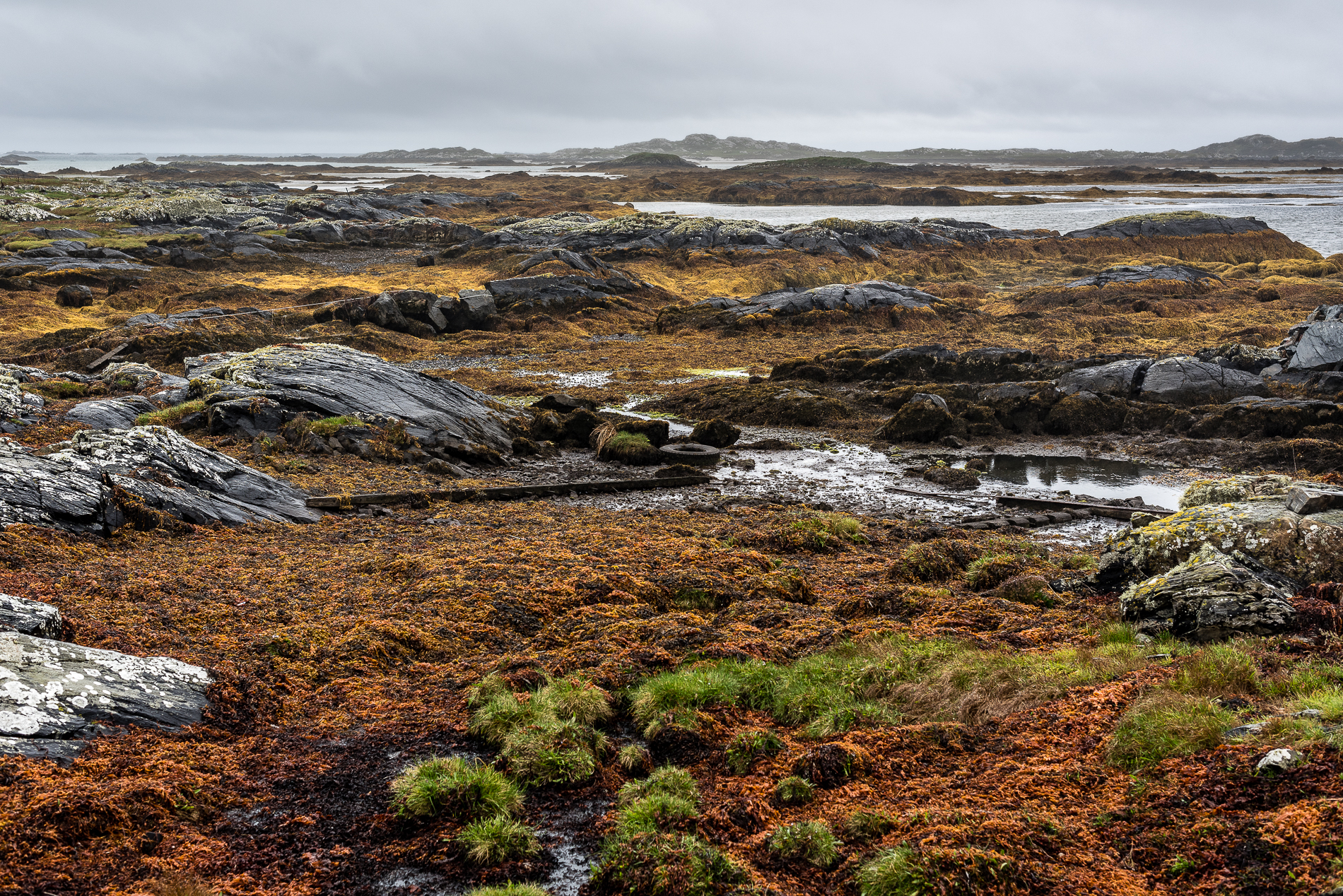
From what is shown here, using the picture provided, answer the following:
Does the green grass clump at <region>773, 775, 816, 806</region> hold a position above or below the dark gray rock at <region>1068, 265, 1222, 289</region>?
below

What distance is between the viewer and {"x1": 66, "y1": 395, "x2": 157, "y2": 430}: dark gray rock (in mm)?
18047

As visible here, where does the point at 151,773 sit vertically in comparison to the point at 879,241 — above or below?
below

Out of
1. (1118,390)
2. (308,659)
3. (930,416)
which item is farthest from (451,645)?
(1118,390)

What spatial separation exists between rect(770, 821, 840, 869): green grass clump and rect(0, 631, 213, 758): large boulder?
5.60 meters

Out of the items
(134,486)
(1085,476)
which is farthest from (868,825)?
(1085,476)

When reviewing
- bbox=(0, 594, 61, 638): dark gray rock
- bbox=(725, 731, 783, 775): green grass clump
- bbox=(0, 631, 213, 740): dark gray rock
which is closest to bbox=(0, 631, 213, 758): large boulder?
bbox=(0, 631, 213, 740): dark gray rock

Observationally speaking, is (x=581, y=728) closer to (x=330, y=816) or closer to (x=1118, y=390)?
(x=330, y=816)

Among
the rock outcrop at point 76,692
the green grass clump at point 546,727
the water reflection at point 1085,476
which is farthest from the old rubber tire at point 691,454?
the rock outcrop at point 76,692

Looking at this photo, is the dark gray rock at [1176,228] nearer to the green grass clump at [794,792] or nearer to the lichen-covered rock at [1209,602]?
the lichen-covered rock at [1209,602]

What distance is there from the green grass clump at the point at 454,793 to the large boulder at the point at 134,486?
8609mm

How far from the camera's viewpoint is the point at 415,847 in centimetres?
604

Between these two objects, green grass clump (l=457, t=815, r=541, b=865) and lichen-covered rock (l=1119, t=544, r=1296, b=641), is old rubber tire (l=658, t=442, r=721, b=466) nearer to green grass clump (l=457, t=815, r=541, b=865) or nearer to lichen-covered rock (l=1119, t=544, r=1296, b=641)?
lichen-covered rock (l=1119, t=544, r=1296, b=641)

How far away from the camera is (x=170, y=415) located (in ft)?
63.7

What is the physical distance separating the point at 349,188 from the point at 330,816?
14137 centimetres
